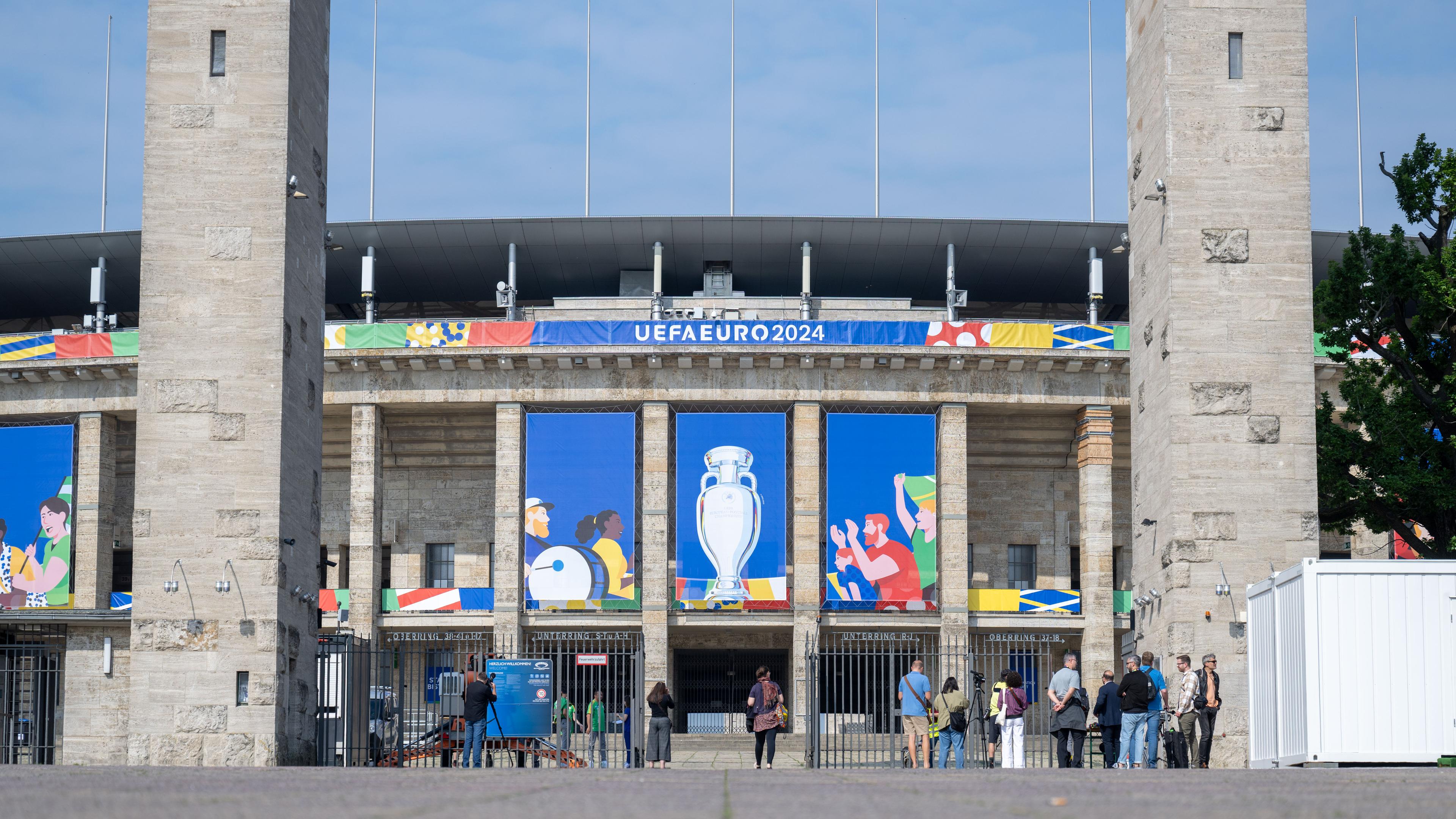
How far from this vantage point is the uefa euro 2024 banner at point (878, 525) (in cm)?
4175

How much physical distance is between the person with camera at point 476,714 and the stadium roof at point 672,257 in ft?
84.5

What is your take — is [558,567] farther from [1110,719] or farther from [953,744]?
[1110,719]

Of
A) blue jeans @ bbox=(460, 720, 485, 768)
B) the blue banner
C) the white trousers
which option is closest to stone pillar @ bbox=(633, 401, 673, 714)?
the blue banner

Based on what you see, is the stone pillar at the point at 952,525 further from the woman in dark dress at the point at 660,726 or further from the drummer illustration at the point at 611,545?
the woman in dark dress at the point at 660,726

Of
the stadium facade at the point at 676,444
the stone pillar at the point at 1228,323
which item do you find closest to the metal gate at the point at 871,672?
the stadium facade at the point at 676,444

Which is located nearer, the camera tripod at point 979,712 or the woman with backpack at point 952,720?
the woman with backpack at point 952,720

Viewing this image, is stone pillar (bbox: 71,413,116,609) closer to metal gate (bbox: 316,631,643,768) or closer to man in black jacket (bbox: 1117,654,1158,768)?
metal gate (bbox: 316,631,643,768)

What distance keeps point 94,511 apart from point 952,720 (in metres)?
30.0

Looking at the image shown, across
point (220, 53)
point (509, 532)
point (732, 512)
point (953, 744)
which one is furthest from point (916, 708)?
point (509, 532)

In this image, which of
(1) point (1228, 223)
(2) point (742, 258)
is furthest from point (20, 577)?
(1) point (1228, 223)

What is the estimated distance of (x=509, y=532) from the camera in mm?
42031

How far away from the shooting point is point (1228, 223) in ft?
72.1

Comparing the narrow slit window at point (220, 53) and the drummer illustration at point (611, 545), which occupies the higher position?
the narrow slit window at point (220, 53)

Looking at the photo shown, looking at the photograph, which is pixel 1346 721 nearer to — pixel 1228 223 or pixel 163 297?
pixel 1228 223
